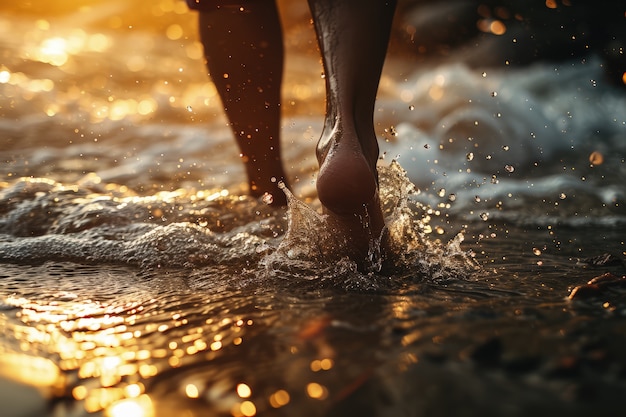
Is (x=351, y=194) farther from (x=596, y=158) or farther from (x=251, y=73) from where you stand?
(x=596, y=158)

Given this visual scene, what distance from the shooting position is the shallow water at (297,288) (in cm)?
69

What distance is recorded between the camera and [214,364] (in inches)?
30.5

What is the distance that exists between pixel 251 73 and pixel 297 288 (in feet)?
2.51

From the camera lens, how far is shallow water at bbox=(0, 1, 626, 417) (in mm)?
694

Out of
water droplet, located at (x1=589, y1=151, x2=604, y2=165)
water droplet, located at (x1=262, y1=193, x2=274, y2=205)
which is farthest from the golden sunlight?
water droplet, located at (x1=589, y1=151, x2=604, y2=165)

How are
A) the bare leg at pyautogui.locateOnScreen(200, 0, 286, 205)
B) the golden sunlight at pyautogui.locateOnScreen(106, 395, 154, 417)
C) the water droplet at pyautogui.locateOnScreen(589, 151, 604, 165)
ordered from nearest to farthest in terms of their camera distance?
1. the golden sunlight at pyautogui.locateOnScreen(106, 395, 154, 417)
2. the bare leg at pyautogui.locateOnScreen(200, 0, 286, 205)
3. the water droplet at pyautogui.locateOnScreen(589, 151, 604, 165)

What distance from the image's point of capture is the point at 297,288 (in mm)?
1106

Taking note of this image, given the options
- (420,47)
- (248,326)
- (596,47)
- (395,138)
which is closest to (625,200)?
(395,138)

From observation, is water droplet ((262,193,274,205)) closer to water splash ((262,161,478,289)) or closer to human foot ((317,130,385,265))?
water splash ((262,161,478,289))

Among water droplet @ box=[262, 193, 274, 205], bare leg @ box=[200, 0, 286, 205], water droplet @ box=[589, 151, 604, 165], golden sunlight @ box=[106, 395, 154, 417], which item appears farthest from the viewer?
water droplet @ box=[589, 151, 604, 165]

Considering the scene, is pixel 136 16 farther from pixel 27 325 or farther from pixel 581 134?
pixel 27 325

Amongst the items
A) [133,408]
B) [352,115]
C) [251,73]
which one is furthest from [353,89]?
[133,408]

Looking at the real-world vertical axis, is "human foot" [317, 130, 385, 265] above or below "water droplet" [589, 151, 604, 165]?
above

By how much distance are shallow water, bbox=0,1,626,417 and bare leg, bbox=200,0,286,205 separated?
0.51 feet
